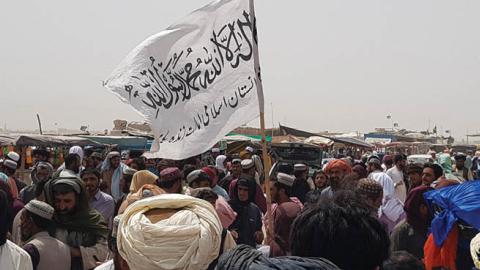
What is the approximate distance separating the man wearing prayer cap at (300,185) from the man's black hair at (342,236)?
585 cm

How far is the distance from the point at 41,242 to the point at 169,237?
1.51m

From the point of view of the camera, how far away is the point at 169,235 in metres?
2.25

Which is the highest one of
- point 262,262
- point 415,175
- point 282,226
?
point 262,262

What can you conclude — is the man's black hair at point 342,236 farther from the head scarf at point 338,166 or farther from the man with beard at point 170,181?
the head scarf at point 338,166

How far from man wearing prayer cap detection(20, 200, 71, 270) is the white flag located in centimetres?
144

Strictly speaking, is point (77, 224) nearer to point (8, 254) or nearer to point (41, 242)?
point (41, 242)

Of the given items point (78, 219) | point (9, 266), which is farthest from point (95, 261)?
point (9, 266)

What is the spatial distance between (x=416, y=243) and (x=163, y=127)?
233 centimetres

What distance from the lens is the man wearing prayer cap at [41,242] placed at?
336 cm

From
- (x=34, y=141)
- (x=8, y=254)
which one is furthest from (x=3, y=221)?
(x=34, y=141)

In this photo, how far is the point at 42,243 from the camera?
3.43m

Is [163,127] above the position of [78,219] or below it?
above

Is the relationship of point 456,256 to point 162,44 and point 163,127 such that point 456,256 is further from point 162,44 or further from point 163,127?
point 162,44

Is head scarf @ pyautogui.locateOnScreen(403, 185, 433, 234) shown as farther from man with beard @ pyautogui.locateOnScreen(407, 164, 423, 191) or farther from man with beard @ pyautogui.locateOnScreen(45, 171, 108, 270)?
man with beard @ pyautogui.locateOnScreen(407, 164, 423, 191)
